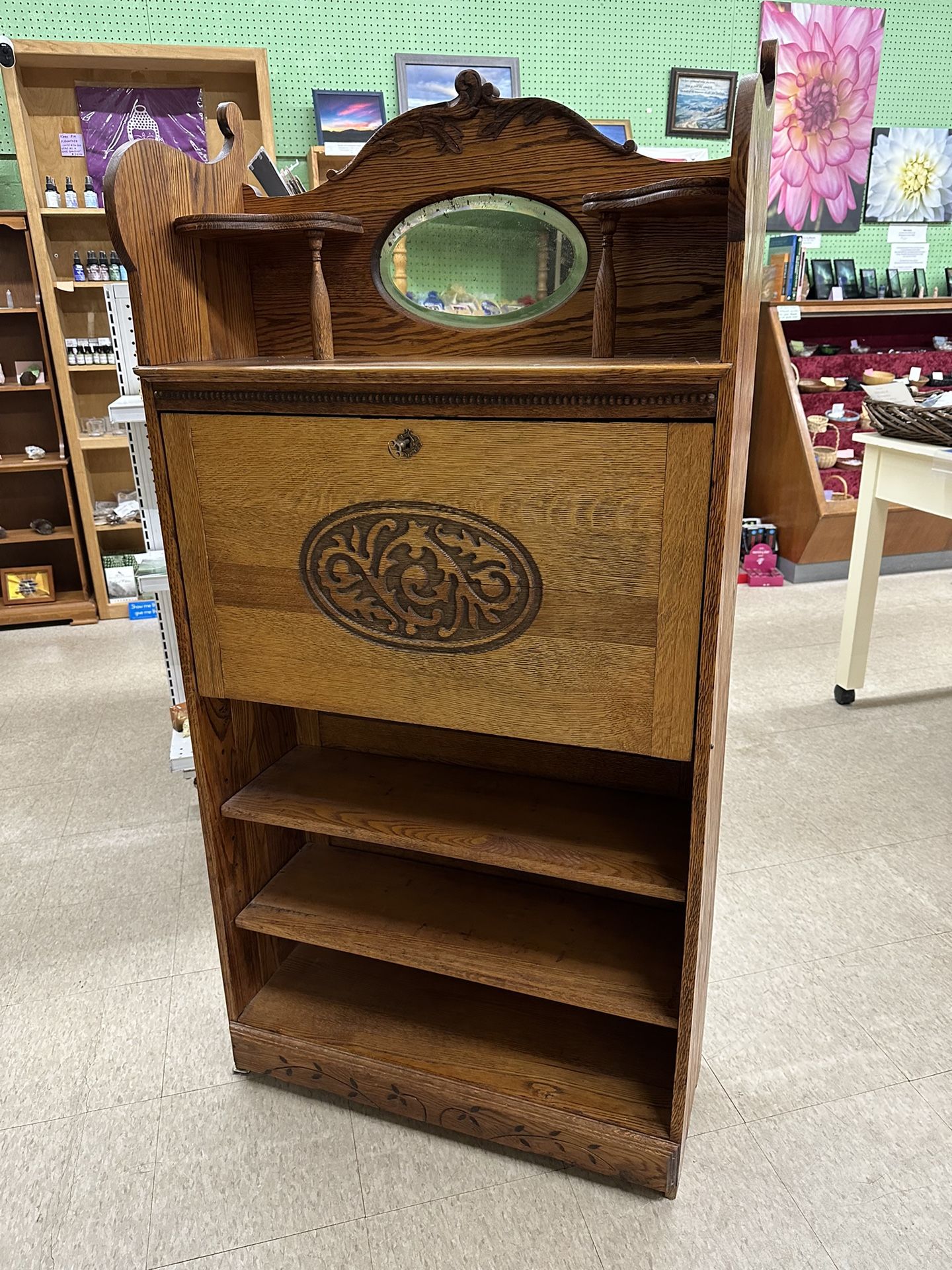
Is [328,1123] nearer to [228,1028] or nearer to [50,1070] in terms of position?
[228,1028]

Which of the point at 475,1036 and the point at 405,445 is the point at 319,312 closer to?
the point at 405,445

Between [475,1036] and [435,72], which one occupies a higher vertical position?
[435,72]

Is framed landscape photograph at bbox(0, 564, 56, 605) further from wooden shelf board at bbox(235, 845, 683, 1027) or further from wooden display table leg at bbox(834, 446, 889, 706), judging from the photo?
wooden display table leg at bbox(834, 446, 889, 706)

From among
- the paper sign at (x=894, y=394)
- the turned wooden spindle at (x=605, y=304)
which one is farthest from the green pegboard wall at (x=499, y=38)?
the turned wooden spindle at (x=605, y=304)

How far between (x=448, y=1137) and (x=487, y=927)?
1.23 feet

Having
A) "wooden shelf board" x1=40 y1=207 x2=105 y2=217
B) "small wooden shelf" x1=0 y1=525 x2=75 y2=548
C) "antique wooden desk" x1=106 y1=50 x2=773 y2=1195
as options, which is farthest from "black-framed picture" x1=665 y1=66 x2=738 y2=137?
"antique wooden desk" x1=106 y1=50 x2=773 y2=1195

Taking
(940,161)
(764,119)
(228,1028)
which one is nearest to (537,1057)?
(228,1028)

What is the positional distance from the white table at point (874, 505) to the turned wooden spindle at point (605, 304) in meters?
1.74

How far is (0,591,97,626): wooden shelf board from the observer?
13.6 ft

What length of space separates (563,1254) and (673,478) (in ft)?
3.87

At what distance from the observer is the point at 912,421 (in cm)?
271

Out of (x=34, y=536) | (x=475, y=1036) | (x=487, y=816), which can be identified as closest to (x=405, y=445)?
(x=487, y=816)

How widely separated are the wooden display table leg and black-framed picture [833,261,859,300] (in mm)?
2163

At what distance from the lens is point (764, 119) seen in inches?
43.7
